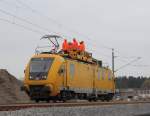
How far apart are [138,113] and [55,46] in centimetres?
724

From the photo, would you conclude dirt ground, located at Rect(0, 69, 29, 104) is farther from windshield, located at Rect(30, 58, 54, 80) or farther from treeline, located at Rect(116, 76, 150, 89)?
treeline, located at Rect(116, 76, 150, 89)

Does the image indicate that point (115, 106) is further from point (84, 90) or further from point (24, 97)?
point (24, 97)

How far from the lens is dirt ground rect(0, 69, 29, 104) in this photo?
4383 cm

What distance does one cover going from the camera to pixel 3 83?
152ft

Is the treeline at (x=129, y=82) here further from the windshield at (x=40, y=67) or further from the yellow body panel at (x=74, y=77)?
the windshield at (x=40, y=67)

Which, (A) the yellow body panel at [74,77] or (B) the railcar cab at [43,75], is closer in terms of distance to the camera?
(B) the railcar cab at [43,75]

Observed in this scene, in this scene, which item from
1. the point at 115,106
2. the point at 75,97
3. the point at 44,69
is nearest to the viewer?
the point at 115,106

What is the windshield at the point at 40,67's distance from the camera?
26.4 m

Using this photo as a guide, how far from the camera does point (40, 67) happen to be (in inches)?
1056

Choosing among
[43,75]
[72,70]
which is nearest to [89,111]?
[43,75]

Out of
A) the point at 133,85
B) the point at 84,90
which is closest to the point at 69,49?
the point at 84,90

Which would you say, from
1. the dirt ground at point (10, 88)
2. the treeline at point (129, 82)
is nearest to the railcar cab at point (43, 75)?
the dirt ground at point (10, 88)

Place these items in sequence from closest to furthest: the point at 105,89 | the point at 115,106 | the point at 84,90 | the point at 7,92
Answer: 1. the point at 115,106
2. the point at 84,90
3. the point at 105,89
4. the point at 7,92

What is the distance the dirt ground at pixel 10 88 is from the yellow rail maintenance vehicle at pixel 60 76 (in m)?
11.9
